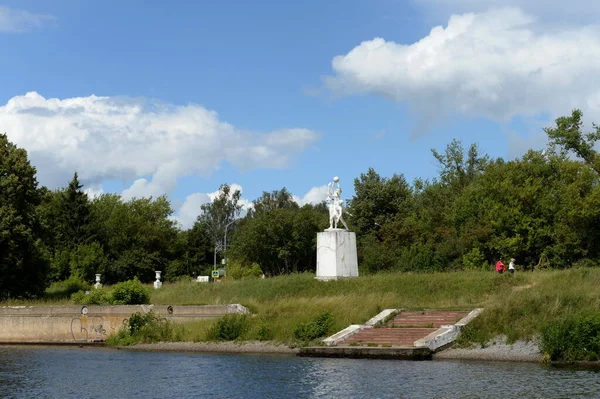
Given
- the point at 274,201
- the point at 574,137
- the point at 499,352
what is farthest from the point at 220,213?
the point at 499,352

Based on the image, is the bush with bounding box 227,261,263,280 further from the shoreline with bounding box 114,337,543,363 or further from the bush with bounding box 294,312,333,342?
the bush with bounding box 294,312,333,342

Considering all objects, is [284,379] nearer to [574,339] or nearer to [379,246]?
[574,339]

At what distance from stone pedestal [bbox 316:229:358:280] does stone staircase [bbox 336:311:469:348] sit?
959cm

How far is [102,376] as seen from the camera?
2900cm

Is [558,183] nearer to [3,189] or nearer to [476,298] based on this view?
[476,298]

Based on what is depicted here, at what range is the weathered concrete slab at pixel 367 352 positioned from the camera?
101 feet

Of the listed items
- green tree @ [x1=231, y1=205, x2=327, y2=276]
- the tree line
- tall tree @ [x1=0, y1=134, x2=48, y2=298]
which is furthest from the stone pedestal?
green tree @ [x1=231, y1=205, x2=327, y2=276]

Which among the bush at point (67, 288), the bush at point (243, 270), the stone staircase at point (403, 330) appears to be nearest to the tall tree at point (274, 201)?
the bush at point (243, 270)

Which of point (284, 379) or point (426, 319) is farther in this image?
point (426, 319)

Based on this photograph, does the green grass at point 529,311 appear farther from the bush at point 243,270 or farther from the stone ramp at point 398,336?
the bush at point 243,270

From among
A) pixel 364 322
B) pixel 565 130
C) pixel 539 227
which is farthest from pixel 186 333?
pixel 565 130

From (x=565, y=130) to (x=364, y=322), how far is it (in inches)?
1406

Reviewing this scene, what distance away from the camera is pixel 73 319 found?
44094 millimetres

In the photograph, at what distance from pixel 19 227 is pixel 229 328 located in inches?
823
